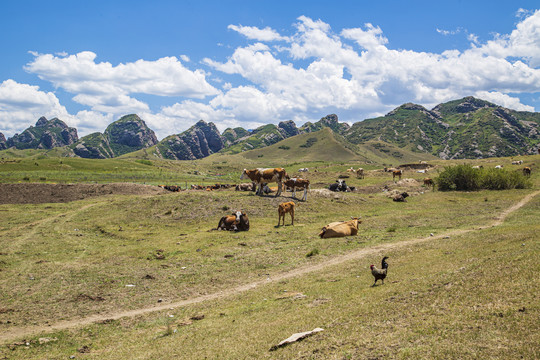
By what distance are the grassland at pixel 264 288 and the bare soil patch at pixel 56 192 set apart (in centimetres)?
1704

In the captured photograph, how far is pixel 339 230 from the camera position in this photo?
85.8 ft

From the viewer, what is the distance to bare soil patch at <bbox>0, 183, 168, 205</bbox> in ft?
159

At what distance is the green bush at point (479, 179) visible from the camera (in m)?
49.4

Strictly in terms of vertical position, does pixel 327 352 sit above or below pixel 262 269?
above

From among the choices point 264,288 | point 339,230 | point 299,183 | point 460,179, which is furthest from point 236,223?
point 460,179

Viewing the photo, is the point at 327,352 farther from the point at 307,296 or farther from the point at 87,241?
the point at 87,241

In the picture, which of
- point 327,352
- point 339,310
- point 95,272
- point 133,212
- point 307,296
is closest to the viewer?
point 327,352

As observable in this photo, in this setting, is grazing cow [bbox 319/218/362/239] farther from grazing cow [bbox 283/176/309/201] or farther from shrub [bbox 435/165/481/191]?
shrub [bbox 435/165/481/191]

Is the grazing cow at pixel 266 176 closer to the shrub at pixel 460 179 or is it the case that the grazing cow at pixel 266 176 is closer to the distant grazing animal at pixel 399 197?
the distant grazing animal at pixel 399 197

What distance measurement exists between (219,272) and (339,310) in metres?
9.87

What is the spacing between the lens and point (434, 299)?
922cm

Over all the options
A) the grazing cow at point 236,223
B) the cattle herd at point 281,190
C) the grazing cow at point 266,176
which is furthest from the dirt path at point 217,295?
the grazing cow at point 266,176

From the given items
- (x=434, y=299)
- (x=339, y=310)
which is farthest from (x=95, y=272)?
(x=434, y=299)

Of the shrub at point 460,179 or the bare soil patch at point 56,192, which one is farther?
the shrub at point 460,179
